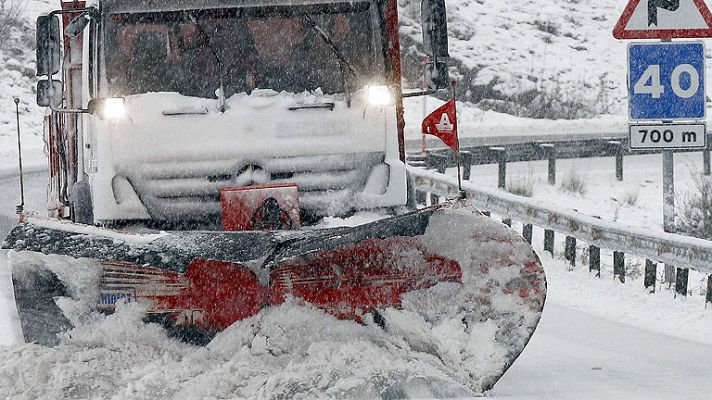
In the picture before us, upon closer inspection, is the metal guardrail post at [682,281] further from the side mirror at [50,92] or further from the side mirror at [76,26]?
the side mirror at [76,26]

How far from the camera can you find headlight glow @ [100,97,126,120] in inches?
310

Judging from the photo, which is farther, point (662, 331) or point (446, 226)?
point (662, 331)

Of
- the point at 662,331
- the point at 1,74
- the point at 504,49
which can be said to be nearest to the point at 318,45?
the point at 662,331

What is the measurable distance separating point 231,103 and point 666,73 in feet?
11.7

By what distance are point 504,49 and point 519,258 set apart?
1344 inches

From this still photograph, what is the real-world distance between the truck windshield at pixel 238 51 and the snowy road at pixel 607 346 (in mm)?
1700

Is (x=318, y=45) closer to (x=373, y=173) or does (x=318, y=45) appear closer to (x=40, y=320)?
(x=373, y=173)

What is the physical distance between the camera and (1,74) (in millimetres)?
36375

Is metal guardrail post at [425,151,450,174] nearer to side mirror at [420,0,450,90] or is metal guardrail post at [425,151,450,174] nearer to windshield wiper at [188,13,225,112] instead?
side mirror at [420,0,450,90]

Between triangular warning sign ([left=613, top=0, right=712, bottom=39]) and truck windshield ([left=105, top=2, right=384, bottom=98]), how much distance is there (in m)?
2.38

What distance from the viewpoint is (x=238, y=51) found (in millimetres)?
8047

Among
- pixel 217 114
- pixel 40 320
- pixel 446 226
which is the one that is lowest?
pixel 40 320

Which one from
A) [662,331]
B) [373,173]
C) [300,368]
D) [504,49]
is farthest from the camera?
[504,49]

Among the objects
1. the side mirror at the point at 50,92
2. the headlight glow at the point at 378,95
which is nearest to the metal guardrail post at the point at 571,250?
the headlight glow at the point at 378,95
